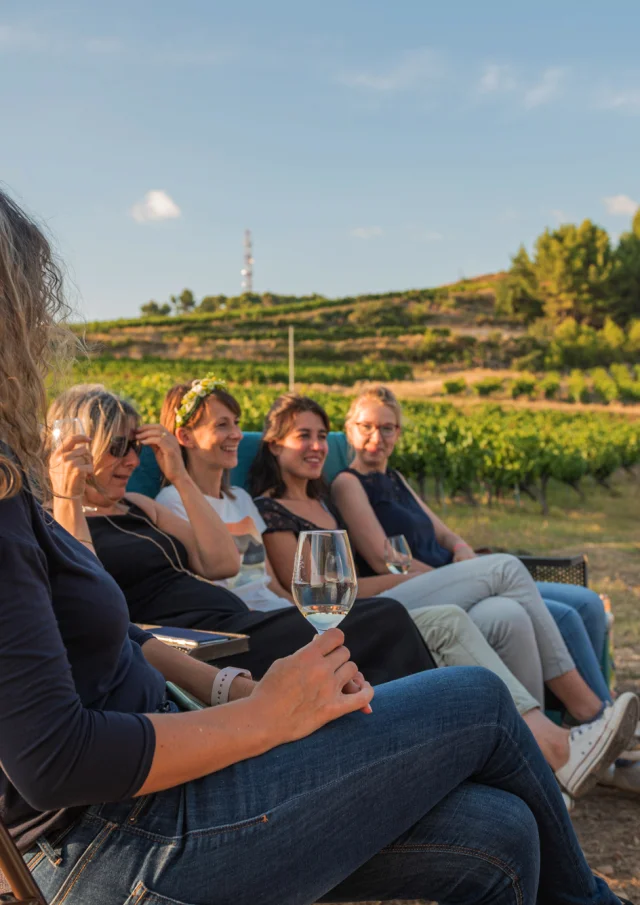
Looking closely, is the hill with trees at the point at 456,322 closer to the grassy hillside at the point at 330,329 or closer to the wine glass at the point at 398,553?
the grassy hillside at the point at 330,329

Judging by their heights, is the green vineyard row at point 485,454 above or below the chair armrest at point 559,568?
below

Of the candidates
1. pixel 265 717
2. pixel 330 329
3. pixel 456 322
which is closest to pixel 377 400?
pixel 265 717

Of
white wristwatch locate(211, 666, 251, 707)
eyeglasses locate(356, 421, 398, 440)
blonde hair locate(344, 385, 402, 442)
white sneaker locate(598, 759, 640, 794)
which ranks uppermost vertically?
blonde hair locate(344, 385, 402, 442)

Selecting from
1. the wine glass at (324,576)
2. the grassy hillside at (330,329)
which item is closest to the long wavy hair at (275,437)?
the wine glass at (324,576)

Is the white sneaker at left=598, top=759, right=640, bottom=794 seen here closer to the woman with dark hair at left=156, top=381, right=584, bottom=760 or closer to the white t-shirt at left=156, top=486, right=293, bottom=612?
the woman with dark hair at left=156, top=381, right=584, bottom=760

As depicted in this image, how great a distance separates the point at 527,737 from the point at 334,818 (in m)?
0.43

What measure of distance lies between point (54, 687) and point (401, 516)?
3.01 m

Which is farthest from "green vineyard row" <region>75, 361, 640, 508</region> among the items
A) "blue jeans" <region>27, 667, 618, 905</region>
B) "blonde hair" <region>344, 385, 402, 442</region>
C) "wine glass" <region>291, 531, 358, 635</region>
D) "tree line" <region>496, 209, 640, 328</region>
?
"tree line" <region>496, 209, 640, 328</region>

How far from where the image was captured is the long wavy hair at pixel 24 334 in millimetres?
1207

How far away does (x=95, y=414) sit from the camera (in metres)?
2.78

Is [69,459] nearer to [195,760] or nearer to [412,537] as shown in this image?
[195,760]

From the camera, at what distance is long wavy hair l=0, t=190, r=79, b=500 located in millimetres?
1207

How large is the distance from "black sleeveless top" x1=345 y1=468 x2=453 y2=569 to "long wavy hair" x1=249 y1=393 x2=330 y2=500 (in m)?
0.37

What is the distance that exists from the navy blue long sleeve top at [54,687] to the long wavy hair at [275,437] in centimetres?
252
